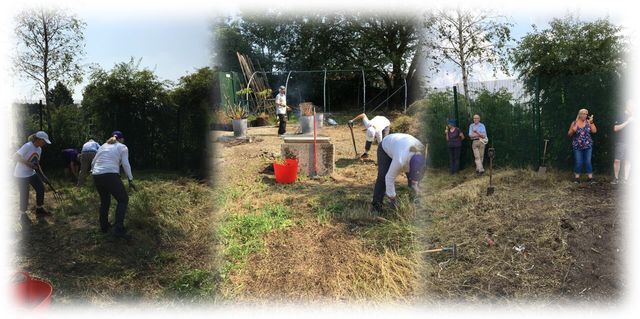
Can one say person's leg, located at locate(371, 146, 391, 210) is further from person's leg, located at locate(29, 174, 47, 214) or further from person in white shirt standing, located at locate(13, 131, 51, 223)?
person's leg, located at locate(29, 174, 47, 214)

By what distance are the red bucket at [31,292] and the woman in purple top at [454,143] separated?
23.4 feet

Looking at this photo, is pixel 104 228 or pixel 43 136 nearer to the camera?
pixel 43 136

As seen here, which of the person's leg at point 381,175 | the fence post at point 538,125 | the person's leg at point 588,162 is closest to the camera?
the person's leg at point 381,175

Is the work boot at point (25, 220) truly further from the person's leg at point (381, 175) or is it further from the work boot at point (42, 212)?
the person's leg at point (381, 175)

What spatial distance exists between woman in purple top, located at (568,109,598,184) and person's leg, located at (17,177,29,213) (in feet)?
23.9

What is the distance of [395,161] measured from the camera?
15.4 ft

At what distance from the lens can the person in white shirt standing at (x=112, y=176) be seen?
4250mm

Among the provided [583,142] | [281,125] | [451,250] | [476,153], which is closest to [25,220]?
[451,250]

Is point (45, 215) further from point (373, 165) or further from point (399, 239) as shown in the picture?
point (373, 165)

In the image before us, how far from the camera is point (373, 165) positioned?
8500mm

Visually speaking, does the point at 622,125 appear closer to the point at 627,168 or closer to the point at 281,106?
the point at 627,168

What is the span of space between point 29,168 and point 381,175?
395 centimetres

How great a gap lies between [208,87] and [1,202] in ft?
6.12

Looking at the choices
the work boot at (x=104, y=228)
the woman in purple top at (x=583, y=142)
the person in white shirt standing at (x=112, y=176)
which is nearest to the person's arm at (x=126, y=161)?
the person in white shirt standing at (x=112, y=176)
